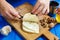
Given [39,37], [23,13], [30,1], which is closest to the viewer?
[39,37]

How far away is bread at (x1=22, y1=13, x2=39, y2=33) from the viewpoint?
885 millimetres

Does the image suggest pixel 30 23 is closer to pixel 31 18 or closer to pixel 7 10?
pixel 31 18

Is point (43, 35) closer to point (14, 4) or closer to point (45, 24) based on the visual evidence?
point (45, 24)

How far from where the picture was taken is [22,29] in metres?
0.90

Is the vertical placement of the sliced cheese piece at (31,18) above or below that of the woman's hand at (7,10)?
below

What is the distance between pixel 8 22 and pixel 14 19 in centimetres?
4

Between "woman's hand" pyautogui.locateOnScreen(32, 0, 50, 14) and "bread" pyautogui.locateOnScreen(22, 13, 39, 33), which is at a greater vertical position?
"woman's hand" pyautogui.locateOnScreen(32, 0, 50, 14)

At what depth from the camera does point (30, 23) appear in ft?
3.01

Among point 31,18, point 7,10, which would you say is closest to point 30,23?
point 31,18

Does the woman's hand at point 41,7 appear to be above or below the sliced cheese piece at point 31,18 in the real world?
above

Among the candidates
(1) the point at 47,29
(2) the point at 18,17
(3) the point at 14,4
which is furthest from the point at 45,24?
(3) the point at 14,4

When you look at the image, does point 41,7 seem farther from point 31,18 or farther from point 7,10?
point 7,10

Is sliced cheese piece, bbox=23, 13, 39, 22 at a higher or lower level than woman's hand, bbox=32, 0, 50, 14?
lower

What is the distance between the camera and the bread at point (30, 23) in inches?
34.9
